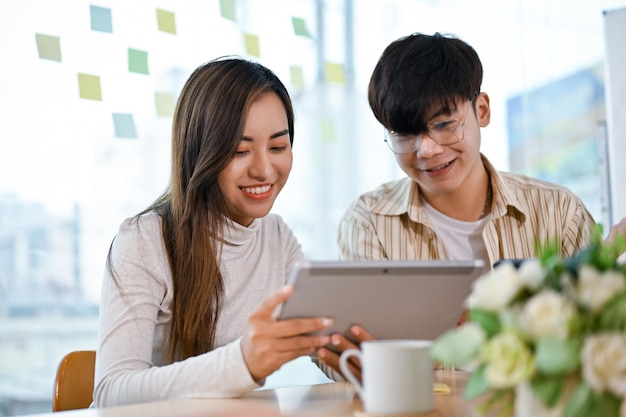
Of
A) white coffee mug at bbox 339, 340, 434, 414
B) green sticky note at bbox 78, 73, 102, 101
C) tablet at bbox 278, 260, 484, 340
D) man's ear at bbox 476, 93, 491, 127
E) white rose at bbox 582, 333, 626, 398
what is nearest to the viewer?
white rose at bbox 582, 333, 626, 398

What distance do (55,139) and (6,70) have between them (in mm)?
349

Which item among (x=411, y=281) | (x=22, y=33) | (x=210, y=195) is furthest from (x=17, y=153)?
(x=411, y=281)

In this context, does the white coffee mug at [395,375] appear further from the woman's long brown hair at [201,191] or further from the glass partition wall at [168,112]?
the glass partition wall at [168,112]

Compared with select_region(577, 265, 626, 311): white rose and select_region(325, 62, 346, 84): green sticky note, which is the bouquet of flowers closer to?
select_region(577, 265, 626, 311): white rose

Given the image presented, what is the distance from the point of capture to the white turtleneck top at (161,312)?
4.26 ft

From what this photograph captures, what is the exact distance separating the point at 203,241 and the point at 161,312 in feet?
0.55

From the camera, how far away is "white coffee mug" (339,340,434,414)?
1041 millimetres

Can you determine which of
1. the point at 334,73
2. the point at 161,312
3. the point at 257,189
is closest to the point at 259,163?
the point at 257,189

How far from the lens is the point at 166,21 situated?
3.74 m

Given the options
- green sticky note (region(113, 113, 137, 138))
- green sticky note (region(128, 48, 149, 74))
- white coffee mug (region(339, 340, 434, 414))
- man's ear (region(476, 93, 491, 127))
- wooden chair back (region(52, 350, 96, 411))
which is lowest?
wooden chair back (region(52, 350, 96, 411))

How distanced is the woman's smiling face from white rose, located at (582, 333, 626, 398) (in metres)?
1.03

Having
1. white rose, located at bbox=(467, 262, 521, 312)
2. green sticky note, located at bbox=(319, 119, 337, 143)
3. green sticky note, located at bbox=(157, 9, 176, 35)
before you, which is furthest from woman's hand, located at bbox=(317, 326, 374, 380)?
green sticky note, located at bbox=(319, 119, 337, 143)

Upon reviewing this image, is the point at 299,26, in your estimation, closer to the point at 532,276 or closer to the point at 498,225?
the point at 498,225

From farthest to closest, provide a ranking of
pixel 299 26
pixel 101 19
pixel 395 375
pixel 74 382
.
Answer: pixel 299 26, pixel 101 19, pixel 74 382, pixel 395 375
